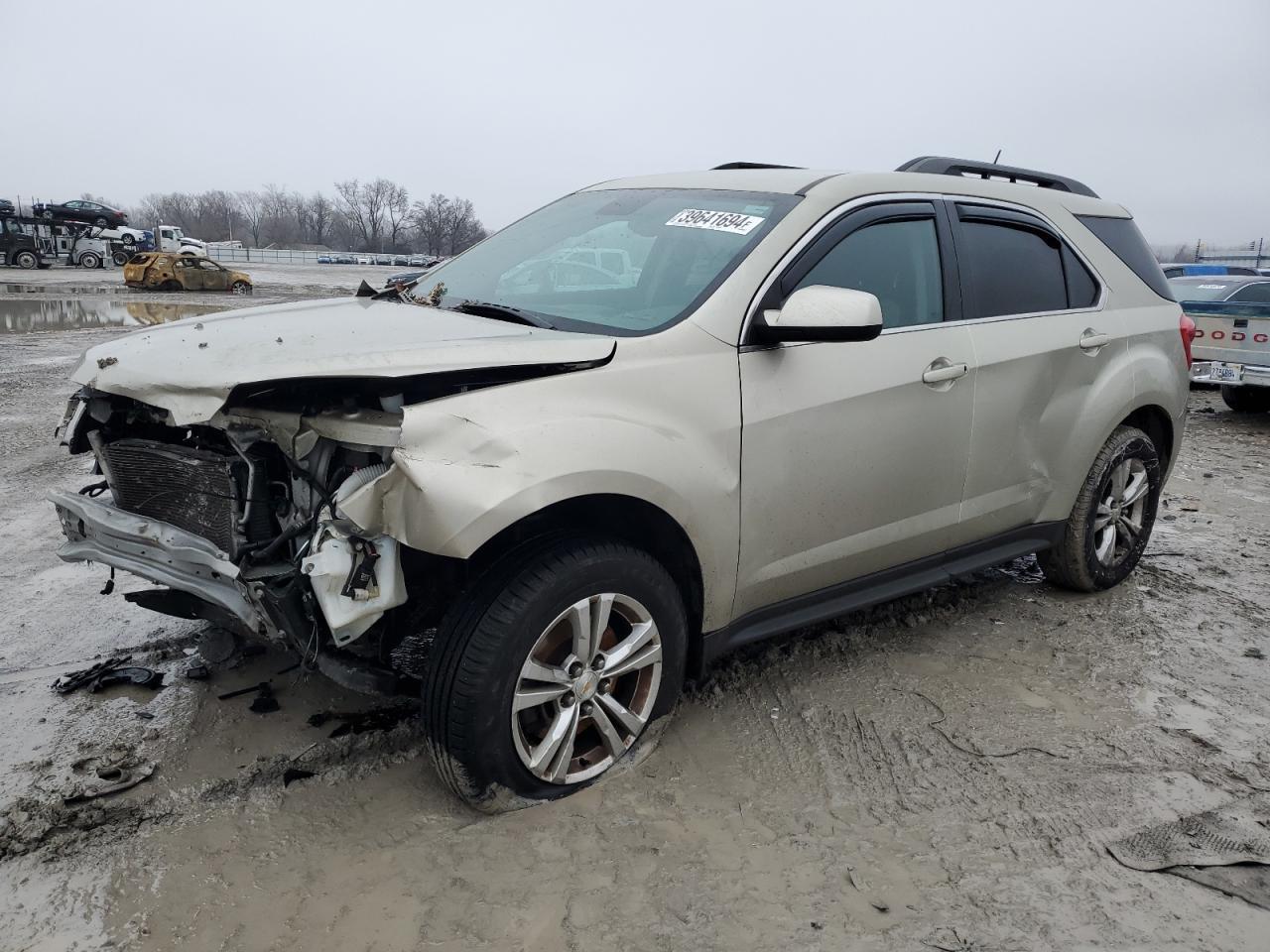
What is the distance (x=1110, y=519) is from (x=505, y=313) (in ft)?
10.2

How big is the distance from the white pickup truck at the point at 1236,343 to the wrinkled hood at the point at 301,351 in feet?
30.3

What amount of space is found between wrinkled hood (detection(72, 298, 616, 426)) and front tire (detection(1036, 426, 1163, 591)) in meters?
2.68

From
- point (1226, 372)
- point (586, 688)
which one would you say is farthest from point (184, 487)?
point (1226, 372)

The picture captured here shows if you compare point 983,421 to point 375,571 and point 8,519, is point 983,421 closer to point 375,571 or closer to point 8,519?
point 375,571

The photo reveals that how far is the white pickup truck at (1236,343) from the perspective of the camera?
32.5ft

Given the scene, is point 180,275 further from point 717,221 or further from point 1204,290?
point 717,221

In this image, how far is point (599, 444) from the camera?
8.54ft

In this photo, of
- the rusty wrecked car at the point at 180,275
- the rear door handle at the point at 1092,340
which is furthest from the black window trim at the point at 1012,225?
the rusty wrecked car at the point at 180,275

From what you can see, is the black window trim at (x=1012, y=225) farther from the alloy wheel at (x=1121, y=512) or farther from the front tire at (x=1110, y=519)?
the alloy wheel at (x=1121, y=512)

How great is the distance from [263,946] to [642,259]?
2333 mm

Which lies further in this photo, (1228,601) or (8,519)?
(8,519)

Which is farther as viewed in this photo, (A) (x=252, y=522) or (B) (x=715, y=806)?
(B) (x=715, y=806)

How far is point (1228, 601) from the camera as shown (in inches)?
184

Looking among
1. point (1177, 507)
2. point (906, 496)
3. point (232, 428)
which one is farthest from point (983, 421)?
point (1177, 507)
